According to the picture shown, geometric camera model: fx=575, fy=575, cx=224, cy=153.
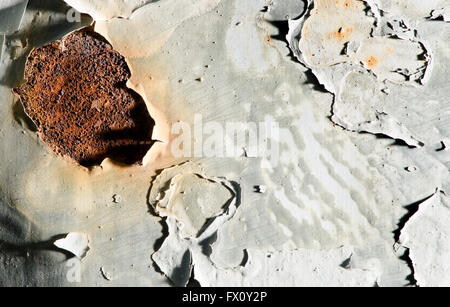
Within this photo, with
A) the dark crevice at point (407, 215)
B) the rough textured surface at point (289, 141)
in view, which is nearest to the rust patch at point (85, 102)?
the rough textured surface at point (289, 141)

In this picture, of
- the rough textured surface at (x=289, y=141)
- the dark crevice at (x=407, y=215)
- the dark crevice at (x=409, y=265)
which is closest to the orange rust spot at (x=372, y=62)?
the rough textured surface at (x=289, y=141)

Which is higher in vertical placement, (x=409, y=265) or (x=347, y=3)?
(x=347, y=3)

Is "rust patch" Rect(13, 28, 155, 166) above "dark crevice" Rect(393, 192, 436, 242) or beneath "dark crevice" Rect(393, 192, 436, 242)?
above

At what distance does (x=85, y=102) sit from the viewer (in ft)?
4.89

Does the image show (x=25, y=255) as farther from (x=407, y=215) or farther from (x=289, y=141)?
(x=407, y=215)

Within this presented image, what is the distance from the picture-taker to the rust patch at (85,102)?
148 cm

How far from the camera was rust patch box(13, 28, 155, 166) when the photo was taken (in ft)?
4.85

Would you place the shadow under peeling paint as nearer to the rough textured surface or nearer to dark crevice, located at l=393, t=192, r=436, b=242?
the rough textured surface

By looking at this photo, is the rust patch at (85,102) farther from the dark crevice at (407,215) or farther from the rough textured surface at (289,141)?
the dark crevice at (407,215)

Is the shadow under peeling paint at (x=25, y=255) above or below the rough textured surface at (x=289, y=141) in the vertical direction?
below

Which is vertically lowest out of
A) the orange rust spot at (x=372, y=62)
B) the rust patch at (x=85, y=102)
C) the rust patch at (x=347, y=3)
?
the rust patch at (x=85, y=102)

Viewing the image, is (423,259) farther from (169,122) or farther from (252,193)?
(169,122)

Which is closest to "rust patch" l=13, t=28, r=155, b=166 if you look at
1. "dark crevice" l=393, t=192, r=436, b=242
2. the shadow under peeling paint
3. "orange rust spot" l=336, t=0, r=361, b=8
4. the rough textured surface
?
the rough textured surface

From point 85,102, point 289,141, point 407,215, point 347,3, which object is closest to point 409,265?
point 407,215
